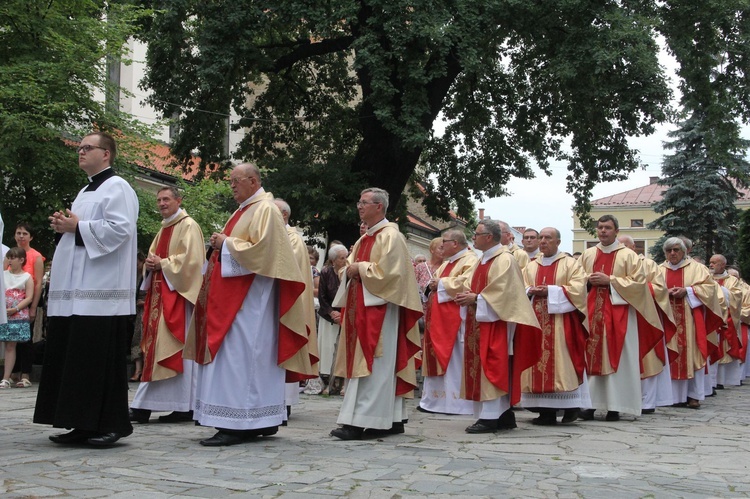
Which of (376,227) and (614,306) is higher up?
(376,227)

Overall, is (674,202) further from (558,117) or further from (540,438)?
(540,438)

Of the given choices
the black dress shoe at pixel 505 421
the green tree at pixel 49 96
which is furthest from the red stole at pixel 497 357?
the green tree at pixel 49 96

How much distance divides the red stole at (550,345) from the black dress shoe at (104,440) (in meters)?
4.20

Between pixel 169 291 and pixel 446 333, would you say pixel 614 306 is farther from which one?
pixel 169 291

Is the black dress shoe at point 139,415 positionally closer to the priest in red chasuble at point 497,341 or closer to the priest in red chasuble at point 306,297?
the priest in red chasuble at point 306,297

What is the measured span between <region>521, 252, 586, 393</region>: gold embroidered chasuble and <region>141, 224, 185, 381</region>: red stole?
131 inches

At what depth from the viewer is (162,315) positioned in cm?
860

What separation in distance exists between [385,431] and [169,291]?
7.41 feet

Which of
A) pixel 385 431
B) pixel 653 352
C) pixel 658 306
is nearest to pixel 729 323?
pixel 658 306

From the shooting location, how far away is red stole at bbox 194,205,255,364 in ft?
23.8

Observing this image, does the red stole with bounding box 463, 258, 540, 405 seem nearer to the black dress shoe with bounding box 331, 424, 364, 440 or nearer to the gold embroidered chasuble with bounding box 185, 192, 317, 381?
the black dress shoe with bounding box 331, 424, 364, 440

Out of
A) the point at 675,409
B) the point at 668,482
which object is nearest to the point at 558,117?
the point at 675,409

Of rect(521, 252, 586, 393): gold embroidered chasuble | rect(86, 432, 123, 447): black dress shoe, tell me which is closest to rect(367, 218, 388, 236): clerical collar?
rect(521, 252, 586, 393): gold embroidered chasuble

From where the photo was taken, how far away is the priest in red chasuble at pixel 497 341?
8.65 m
